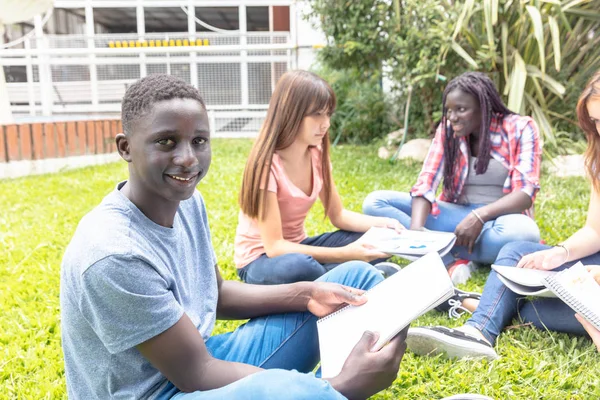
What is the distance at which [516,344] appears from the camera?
2205 millimetres

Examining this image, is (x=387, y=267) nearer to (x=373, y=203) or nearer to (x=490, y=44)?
(x=373, y=203)

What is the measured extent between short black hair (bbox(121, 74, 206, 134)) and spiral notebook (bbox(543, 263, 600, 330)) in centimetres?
128

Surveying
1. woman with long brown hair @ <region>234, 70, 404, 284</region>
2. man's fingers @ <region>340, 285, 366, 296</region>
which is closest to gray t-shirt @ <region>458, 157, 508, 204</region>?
woman with long brown hair @ <region>234, 70, 404, 284</region>

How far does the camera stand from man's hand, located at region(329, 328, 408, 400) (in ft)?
4.34

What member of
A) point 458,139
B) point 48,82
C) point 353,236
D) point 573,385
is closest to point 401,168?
point 458,139

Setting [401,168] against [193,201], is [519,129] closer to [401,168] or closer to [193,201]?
[193,201]

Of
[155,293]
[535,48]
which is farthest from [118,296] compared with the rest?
[535,48]

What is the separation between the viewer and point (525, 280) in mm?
2074

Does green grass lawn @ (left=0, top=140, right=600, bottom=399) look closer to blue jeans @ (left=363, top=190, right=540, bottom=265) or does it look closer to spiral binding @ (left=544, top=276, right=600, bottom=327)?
blue jeans @ (left=363, top=190, right=540, bottom=265)

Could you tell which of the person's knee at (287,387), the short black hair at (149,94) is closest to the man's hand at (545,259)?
the person's knee at (287,387)

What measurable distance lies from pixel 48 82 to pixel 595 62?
8933mm

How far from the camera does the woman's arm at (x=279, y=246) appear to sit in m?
2.46

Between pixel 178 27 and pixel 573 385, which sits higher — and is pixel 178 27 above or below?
above

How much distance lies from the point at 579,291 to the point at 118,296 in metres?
1.43
